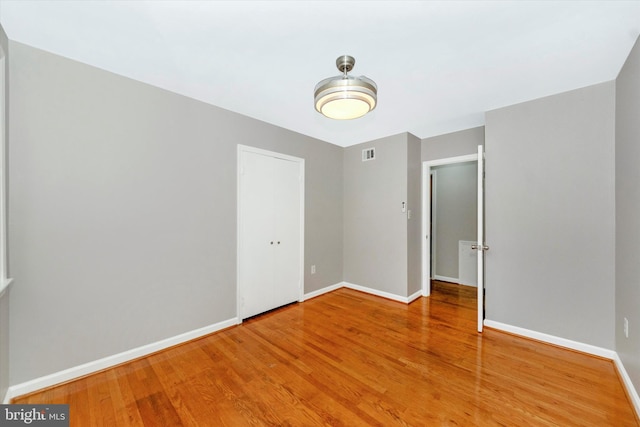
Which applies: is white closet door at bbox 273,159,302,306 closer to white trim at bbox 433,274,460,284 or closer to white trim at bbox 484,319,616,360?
white trim at bbox 484,319,616,360

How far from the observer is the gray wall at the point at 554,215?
2279 mm

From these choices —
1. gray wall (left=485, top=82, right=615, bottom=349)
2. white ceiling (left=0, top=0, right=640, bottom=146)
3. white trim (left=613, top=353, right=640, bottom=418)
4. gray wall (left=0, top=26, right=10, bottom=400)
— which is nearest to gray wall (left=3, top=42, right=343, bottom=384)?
gray wall (left=0, top=26, right=10, bottom=400)

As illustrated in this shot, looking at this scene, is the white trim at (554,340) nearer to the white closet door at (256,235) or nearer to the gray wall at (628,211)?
the gray wall at (628,211)

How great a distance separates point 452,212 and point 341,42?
13.6 ft

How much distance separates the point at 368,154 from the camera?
4125mm

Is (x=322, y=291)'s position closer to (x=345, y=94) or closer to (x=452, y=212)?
(x=452, y=212)

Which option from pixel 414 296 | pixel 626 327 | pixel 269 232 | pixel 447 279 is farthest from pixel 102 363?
pixel 447 279

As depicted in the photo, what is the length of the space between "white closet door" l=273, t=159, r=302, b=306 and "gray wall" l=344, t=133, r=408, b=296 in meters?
1.06

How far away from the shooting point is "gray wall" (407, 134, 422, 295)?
371cm

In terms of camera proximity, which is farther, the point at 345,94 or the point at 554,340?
the point at 554,340

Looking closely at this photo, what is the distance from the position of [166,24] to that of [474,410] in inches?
127

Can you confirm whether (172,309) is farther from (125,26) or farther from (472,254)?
(472,254)

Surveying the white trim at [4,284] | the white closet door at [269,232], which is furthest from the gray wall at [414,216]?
the white trim at [4,284]

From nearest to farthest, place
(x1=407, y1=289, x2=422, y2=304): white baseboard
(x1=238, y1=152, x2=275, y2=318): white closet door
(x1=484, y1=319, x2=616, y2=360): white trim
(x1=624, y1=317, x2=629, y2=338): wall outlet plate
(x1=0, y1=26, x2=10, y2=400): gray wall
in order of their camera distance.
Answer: (x1=0, y1=26, x2=10, y2=400): gray wall
(x1=624, y1=317, x2=629, y2=338): wall outlet plate
(x1=484, y1=319, x2=616, y2=360): white trim
(x1=238, y1=152, x2=275, y2=318): white closet door
(x1=407, y1=289, x2=422, y2=304): white baseboard
